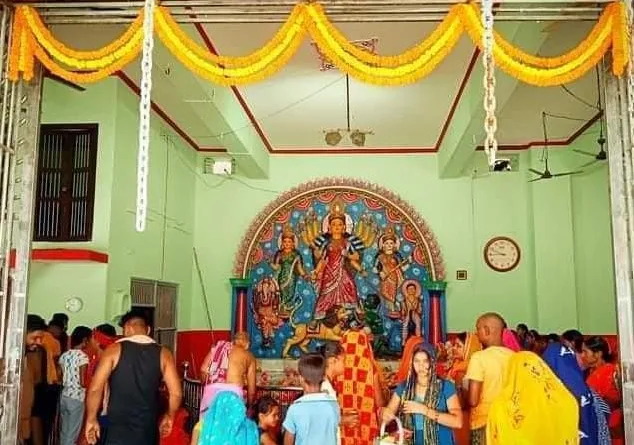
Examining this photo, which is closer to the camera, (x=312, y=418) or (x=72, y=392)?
(x=312, y=418)

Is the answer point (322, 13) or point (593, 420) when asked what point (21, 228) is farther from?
point (593, 420)

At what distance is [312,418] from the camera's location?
3688 mm

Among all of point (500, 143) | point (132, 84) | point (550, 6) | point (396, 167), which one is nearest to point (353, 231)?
point (396, 167)

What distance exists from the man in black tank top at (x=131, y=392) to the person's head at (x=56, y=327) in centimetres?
210

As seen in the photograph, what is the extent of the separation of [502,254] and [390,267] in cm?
176

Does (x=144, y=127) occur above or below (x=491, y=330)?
above

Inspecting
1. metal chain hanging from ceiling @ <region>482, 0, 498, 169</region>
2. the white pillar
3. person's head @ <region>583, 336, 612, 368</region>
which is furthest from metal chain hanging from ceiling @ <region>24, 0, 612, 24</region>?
person's head @ <region>583, 336, 612, 368</region>

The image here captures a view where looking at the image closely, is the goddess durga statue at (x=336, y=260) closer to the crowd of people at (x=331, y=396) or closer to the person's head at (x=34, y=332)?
Answer: the crowd of people at (x=331, y=396)

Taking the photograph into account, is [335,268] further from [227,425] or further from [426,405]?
[227,425]

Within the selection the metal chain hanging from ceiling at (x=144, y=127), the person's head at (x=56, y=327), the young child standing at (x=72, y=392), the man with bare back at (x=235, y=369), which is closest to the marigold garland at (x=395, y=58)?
the metal chain hanging from ceiling at (x=144, y=127)

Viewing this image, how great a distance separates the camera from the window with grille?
7383 millimetres

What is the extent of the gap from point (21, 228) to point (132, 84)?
3.57 metres

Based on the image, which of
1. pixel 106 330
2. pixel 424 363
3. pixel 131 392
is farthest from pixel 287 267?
pixel 424 363

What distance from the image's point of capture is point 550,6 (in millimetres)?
4680
